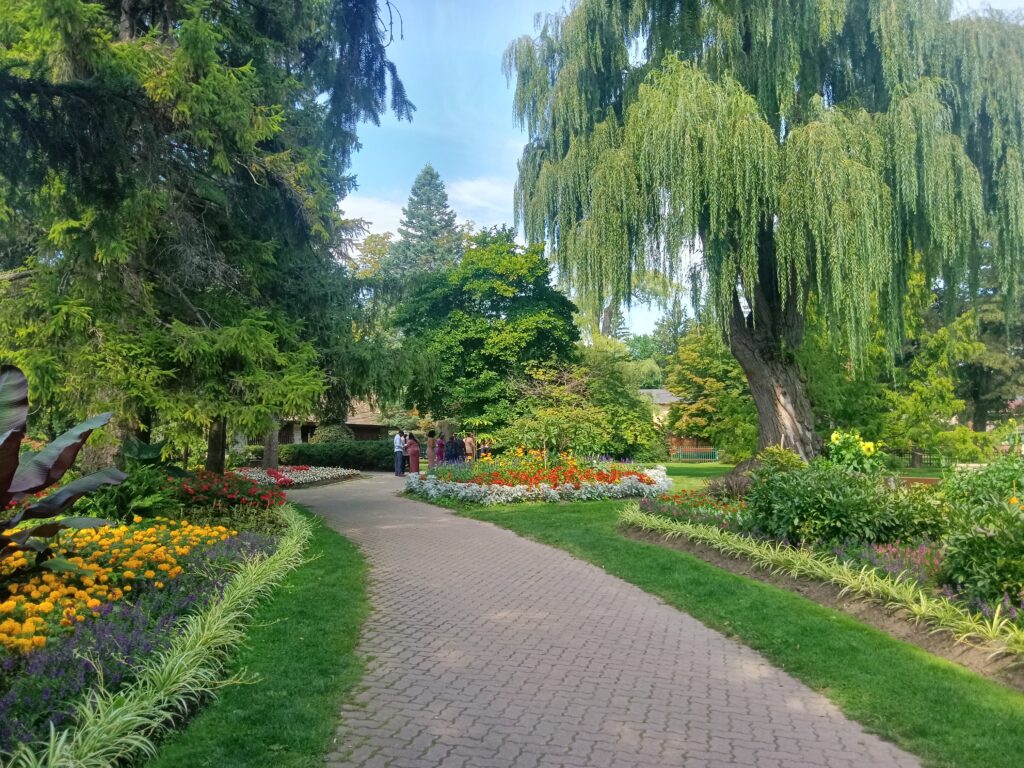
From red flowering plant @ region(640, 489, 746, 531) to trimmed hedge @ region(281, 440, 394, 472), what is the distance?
60.5ft

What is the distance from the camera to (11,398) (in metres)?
4.84

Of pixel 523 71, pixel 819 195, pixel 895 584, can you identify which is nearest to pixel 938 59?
pixel 819 195

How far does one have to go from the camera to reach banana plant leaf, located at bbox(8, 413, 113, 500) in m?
4.60

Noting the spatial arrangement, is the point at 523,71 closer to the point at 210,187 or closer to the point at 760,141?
the point at 760,141

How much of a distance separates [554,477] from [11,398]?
441 inches

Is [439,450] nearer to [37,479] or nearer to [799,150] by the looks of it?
[799,150]

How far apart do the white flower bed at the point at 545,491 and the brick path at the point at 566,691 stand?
6836 mm

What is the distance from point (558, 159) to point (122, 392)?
10.2 metres

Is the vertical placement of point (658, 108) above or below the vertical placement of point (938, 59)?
below

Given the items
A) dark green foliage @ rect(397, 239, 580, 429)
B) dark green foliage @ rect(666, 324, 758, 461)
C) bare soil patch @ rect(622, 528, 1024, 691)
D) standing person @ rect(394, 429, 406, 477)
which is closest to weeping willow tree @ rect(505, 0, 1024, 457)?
bare soil patch @ rect(622, 528, 1024, 691)

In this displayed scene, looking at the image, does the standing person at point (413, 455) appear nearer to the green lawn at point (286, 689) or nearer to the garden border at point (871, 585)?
the garden border at point (871, 585)

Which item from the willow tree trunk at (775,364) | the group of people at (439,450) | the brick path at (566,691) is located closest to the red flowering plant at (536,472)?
the willow tree trunk at (775,364)

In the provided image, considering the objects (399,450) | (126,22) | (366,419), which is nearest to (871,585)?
(126,22)

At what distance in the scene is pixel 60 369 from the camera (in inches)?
341
